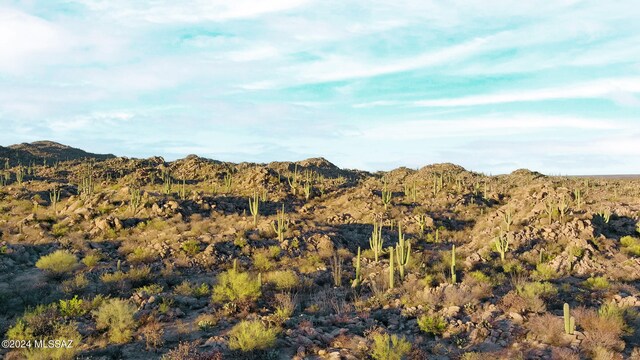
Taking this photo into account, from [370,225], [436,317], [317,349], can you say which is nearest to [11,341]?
[317,349]

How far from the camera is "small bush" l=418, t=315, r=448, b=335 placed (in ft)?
32.9

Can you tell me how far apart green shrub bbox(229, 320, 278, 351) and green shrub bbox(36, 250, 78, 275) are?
8.35m

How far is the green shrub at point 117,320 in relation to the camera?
950 cm

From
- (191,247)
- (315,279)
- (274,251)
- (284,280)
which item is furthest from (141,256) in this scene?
(315,279)

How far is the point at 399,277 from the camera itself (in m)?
14.3

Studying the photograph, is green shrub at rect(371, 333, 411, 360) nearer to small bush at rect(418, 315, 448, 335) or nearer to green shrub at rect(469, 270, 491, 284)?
small bush at rect(418, 315, 448, 335)

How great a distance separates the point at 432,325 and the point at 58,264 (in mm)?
12448

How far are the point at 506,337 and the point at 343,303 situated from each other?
162 inches

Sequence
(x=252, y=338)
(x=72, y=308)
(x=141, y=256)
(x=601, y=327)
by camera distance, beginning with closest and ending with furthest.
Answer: (x=252, y=338), (x=601, y=327), (x=72, y=308), (x=141, y=256)

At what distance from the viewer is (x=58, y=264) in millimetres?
14477

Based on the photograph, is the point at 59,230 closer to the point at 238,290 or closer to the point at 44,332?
the point at 44,332

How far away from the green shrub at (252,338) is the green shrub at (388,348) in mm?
2190

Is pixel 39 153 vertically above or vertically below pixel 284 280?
above

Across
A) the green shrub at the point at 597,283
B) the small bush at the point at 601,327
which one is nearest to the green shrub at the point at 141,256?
the small bush at the point at 601,327
